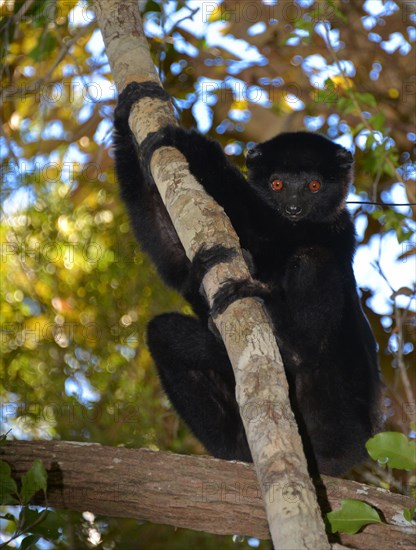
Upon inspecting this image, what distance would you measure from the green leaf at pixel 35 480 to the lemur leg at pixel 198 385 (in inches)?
65.2

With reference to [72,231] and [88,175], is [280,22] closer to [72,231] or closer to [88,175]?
[88,175]

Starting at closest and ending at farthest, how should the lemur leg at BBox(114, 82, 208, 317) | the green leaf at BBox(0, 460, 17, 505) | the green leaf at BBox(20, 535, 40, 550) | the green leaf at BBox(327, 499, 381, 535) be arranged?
the green leaf at BBox(327, 499, 381, 535)
the green leaf at BBox(20, 535, 40, 550)
the green leaf at BBox(0, 460, 17, 505)
the lemur leg at BBox(114, 82, 208, 317)

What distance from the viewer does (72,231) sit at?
7.52m

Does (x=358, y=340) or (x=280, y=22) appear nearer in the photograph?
(x=358, y=340)

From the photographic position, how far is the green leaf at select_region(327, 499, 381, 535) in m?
3.21

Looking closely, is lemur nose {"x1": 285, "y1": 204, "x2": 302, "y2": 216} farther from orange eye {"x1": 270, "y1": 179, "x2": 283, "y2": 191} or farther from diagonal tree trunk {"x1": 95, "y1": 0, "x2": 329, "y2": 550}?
diagonal tree trunk {"x1": 95, "y1": 0, "x2": 329, "y2": 550}

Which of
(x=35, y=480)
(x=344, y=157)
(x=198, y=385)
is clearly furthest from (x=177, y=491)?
(x=344, y=157)

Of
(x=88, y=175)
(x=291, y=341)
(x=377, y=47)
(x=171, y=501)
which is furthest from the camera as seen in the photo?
(x=377, y=47)

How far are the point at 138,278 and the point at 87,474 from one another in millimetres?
3226

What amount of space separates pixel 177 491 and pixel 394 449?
1704mm

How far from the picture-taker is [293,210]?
5602mm

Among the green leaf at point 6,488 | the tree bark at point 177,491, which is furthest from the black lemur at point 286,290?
the green leaf at point 6,488

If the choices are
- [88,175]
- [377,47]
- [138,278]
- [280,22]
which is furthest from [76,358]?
[377,47]

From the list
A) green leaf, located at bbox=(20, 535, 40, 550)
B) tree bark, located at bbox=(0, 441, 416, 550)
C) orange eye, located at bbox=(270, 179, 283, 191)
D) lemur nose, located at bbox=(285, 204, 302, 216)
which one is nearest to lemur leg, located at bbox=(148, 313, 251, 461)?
tree bark, located at bbox=(0, 441, 416, 550)
